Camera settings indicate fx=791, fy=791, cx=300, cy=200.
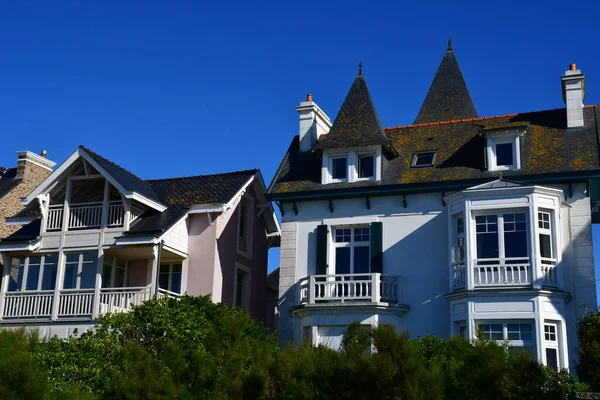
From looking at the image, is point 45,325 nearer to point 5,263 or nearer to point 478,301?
point 5,263

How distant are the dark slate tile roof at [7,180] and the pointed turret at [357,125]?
49.9 feet

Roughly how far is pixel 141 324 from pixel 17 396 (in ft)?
24.7

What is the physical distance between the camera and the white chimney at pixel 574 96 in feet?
77.6

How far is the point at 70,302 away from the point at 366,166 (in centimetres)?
1039

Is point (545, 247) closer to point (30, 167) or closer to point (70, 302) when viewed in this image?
point (70, 302)

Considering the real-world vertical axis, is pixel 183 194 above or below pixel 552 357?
above

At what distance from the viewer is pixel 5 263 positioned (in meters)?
26.5

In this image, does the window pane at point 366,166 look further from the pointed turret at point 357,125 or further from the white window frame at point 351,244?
the white window frame at point 351,244

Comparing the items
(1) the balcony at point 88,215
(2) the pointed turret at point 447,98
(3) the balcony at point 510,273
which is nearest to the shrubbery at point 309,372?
(3) the balcony at point 510,273

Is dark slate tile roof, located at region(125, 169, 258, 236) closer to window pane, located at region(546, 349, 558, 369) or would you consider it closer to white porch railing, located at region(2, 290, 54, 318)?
white porch railing, located at region(2, 290, 54, 318)

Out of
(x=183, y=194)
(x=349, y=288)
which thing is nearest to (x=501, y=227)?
(x=349, y=288)

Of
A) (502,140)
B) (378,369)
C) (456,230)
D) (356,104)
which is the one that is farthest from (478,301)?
(378,369)

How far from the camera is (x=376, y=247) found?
23406mm

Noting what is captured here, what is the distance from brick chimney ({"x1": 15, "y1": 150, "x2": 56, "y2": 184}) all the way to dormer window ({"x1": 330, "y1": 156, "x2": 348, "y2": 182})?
15.7 meters
